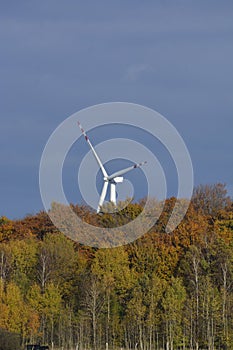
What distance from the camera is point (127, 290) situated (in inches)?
3570

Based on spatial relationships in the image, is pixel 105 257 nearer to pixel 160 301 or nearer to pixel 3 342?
pixel 160 301

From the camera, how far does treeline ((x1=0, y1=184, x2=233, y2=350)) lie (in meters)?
81.7

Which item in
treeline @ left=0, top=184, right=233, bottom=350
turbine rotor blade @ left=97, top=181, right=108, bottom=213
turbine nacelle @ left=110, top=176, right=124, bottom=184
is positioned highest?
turbine nacelle @ left=110, top=176, right=124, bottom=184

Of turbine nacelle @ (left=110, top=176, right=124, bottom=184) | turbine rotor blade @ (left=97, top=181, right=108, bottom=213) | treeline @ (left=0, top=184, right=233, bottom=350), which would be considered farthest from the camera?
turbine rotor blade @ (left=97, top=181, right=108, bottom=213)

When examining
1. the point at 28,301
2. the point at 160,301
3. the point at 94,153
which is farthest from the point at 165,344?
the point at 94,153

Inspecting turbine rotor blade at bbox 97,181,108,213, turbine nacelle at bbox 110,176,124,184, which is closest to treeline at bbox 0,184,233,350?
turbine nacelle at bbox 110,176,124,184

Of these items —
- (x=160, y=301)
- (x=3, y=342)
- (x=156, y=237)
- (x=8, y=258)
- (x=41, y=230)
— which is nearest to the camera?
(x=3, y=342)

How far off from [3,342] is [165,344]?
73.7ft

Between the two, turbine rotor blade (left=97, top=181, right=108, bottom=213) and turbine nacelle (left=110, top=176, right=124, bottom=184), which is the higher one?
turbine nacelle (left=110, top=176, right=124, bottom=184)

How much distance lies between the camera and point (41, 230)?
117000 mm

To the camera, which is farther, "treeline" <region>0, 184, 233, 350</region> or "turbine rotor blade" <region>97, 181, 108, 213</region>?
"turbine rotor blade" <region>97, 181, 108, 213</region>

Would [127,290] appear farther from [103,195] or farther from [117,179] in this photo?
[103,195]

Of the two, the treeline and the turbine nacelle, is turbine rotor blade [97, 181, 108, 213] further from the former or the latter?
the treeline

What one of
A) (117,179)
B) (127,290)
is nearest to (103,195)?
(117,179)
